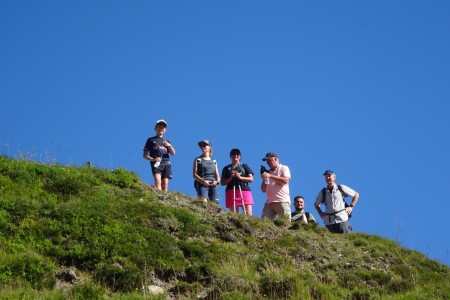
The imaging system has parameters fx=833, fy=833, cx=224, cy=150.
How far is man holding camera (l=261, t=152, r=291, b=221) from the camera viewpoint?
21234 millimetres

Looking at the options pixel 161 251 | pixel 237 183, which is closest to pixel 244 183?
pixel 237 183

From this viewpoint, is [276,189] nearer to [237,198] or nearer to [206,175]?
[237,198]

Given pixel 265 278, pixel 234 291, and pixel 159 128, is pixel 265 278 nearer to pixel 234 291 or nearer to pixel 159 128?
pixel 234 291

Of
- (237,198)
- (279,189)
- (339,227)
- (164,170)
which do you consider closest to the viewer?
(279,189)

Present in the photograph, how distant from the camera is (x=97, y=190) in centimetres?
1977

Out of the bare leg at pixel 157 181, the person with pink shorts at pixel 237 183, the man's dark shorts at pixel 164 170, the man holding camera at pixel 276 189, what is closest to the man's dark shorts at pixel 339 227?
the man holding camera at pixel 276 189

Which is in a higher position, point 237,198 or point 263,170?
point 263,170

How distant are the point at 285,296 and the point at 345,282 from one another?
215 centimetres

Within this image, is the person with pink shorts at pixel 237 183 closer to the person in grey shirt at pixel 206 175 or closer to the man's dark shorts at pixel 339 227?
the person in grey shirt at pixel 206 175

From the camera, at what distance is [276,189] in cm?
2130

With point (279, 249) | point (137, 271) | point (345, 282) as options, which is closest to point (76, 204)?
point (137, 271)

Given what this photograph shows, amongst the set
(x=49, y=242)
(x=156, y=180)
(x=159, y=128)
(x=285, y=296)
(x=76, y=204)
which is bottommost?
(x=285, y=296)

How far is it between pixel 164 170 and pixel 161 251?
4915 mm

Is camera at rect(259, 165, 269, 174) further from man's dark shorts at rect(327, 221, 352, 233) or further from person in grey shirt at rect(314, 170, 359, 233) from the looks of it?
man's dark shorts at rect(327, 221, 352, 233)
